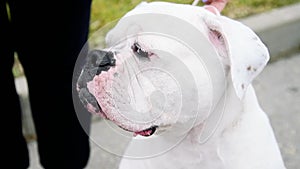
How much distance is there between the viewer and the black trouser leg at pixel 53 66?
1.94 metres

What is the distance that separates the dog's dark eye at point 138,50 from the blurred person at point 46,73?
1.59 feet

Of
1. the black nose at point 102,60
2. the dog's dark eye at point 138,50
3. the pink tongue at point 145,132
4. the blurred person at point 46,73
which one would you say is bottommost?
the blurred person at point 46,73

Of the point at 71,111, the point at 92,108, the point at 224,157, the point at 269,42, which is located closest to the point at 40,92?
the point at 71,111

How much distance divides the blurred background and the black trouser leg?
13.2 inches

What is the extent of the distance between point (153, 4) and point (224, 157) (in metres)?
0.40

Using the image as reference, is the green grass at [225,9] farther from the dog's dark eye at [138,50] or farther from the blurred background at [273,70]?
the dog's dark eye at [138,50]

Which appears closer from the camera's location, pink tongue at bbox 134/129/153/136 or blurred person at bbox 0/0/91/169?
pink tongue at bbox 134/129/153/136

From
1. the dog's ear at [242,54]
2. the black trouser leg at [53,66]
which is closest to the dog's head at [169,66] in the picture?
the dog's ear at [242,54]

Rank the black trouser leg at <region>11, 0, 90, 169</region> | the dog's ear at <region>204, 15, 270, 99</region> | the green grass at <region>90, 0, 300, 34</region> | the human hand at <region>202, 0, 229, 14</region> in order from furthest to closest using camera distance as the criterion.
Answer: the green grass at <region>90, 0, 300, 34</region>, the black trouser leg at <region>11, 0, 90, 169</region>, the human hand at <region>202, 0, 229, 14</region>, the dog's ear at <region>204, 15, 270, 99</region>

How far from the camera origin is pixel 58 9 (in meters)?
1.94

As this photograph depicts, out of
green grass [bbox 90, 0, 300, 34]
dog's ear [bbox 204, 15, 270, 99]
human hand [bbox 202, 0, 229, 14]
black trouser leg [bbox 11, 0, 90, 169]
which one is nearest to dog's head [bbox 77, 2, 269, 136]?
dog's ear [bbox 204, 15, 270, 99]

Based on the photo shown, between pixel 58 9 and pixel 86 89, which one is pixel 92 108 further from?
pixel 58 9

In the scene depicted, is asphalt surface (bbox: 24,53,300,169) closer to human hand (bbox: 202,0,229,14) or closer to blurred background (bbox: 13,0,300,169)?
blurred background (bbox: 13,0,300,169)

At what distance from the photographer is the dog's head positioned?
58.4 inches
